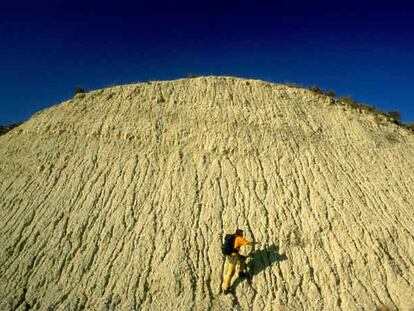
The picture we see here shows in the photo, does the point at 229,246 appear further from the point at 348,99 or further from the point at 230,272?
the point at 348,99

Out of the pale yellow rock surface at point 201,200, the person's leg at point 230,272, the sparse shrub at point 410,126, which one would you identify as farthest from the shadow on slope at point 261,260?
the sparse shrub at point 410,126

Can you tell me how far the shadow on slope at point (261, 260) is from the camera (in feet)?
41.3

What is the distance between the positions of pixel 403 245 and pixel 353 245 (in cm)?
178

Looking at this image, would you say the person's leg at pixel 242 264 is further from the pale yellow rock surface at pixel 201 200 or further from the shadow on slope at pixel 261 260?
the pale yellow rock surface at pixel 201 200

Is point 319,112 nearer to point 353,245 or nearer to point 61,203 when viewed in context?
point 353,245

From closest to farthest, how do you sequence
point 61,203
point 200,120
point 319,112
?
1. point 61,203
2. point 200,120
3. point 319,112

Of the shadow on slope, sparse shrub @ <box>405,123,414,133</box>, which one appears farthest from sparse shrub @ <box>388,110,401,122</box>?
the shadow on slope

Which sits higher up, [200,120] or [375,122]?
[375,122]

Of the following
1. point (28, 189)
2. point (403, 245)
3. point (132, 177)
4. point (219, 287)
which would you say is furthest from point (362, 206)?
point (28, 189)

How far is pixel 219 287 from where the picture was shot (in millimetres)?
12242

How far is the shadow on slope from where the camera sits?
1259 cm

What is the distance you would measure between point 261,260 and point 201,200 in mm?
2972

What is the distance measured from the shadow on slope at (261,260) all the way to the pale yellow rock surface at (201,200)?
0.05m

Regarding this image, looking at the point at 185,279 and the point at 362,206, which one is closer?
the point at 185,279
